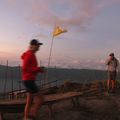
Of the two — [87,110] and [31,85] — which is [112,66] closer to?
[87,110]

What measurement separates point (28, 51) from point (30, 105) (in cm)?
137

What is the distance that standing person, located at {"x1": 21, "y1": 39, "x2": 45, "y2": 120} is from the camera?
411 inches

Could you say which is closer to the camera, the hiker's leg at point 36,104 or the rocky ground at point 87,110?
the hiker's leg at point 36,104

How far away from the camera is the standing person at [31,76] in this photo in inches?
411

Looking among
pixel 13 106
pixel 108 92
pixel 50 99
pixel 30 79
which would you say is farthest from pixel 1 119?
pixel 108 92

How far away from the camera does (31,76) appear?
10.5 metres

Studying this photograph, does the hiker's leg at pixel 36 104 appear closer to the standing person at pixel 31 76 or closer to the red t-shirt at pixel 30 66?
the standing person at pixel 31 76

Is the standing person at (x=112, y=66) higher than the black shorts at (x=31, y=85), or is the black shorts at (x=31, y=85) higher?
the standing person at (x=112, y=66)

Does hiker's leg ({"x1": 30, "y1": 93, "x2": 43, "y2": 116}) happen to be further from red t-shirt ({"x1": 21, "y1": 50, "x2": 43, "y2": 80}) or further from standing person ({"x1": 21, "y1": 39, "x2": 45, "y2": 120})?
red t-shirt ({"x1": 21, "y1": 50, "x2": 43, "y2": 80})

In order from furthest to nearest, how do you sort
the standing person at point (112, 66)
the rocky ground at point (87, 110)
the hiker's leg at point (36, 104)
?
1. the standing person at point (112, 66)
2. the rocky ground at point (87, 110)
3. the hiker's leg at point (36, 104)

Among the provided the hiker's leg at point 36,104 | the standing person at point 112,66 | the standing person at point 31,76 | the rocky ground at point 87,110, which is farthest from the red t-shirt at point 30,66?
the standing person at point 112,66

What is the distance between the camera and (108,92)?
19.4 metres

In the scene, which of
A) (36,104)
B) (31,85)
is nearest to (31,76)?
(31,85)

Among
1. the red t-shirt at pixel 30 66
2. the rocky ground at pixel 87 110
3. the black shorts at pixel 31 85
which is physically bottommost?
the rocky ground at pixel 87 110
